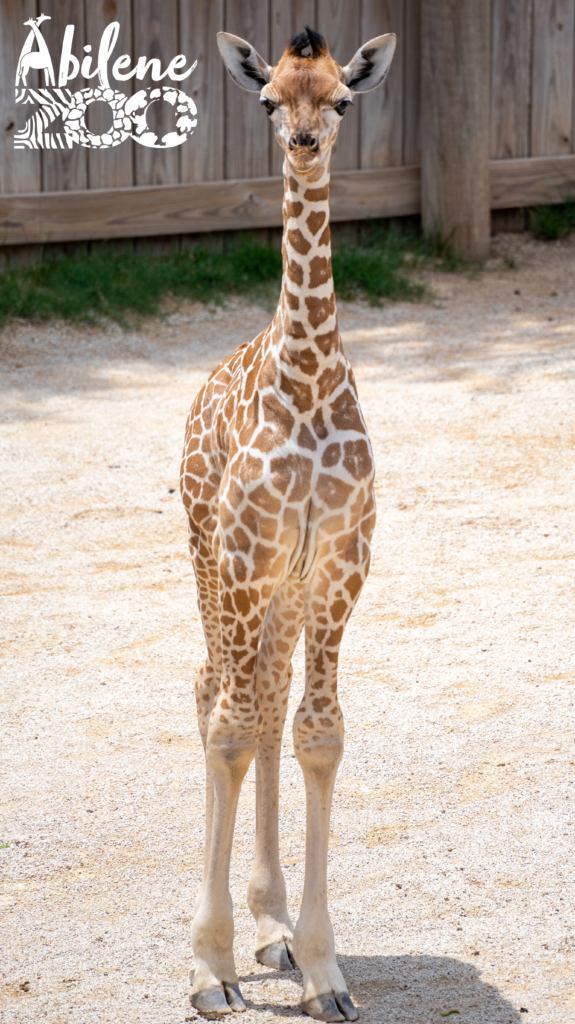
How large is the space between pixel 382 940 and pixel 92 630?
2.04 meters

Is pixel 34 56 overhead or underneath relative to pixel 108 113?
overhead

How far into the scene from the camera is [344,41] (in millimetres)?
8898

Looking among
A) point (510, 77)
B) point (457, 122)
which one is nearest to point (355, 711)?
point (457, 122)

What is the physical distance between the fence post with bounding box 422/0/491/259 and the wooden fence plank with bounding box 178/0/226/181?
1571mm

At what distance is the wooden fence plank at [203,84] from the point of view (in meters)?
8.43

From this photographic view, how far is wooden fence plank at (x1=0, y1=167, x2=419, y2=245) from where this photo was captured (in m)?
8.09

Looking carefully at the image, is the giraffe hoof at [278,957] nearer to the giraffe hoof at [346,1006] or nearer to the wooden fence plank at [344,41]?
the giraffe hoof at [346,1006]

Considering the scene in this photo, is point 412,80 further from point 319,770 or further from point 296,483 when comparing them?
point 319,770

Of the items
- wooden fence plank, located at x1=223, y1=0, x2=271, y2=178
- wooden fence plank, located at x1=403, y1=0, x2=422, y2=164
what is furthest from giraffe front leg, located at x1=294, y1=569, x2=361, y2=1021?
wooden fence plank, located at x1=403, y1=0, x2=422, y2=164

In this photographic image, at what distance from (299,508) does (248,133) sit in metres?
6.68

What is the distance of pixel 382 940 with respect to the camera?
303 cm

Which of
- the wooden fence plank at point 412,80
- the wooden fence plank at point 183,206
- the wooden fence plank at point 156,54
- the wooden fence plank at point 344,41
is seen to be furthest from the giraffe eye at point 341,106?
the wooden fence plank at point 412,80

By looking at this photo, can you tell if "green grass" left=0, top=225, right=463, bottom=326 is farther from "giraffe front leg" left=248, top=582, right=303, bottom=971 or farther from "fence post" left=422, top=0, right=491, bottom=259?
"giraffe front leg" left=248, top=582, right=303, bottom=971

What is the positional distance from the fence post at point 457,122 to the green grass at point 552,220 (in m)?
0.65
